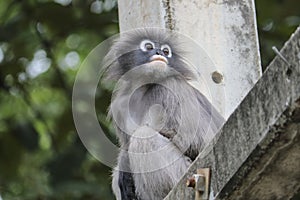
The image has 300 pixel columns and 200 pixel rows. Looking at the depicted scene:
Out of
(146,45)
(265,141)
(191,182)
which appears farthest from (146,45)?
(265,141)

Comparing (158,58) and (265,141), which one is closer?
(265,141)

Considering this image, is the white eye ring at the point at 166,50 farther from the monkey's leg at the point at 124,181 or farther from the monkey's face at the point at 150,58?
the monkey's leg at the point at 124,181

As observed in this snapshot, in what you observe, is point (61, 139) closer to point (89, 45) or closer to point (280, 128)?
point (89, 45)

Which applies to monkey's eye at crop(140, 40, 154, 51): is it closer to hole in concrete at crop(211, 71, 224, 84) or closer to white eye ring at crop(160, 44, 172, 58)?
white eye ring at crop(160, 44, 172, 58)

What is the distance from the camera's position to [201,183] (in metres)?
3.60

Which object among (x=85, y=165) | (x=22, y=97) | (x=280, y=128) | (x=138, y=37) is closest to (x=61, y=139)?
(x=85, y=165)

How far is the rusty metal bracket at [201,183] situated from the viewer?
357 centimetres

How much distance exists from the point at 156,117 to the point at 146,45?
1.45 feet

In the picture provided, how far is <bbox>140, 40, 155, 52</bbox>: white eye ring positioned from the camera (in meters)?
6.06

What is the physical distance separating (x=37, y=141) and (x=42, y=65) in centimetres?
146

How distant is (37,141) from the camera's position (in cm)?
901

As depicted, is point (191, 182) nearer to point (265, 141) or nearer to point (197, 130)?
point (265, 141)

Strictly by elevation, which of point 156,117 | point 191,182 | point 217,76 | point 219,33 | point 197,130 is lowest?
point 156,117

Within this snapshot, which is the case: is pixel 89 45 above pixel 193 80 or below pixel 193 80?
below
